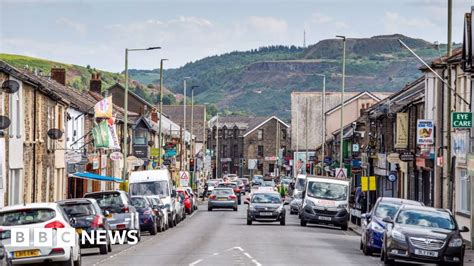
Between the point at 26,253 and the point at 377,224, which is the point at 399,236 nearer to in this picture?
the point at 377,224

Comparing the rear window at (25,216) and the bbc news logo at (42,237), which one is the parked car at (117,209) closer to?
the rear window at (25,216)

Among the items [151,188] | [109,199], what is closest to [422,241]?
[109,199]

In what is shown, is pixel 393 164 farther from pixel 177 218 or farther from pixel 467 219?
pixel 467 219

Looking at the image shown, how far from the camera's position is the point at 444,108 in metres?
50.6

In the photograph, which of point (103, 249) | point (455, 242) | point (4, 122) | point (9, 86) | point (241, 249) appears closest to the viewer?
point (455, 242)

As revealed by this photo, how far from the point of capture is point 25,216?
→ 25781 millimetres

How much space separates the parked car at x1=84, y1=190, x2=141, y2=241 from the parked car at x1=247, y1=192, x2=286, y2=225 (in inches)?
567

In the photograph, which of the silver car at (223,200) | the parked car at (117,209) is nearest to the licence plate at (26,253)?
the parked car at (117,209)

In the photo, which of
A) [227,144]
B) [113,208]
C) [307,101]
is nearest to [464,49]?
[113,208]

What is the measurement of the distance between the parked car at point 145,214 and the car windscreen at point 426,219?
52.5 ft

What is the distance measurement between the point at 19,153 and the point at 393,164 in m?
28.3

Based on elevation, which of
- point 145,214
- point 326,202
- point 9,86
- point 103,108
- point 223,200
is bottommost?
point 223,200

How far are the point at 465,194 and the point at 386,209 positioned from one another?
11.6 m

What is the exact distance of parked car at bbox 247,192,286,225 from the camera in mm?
53219
